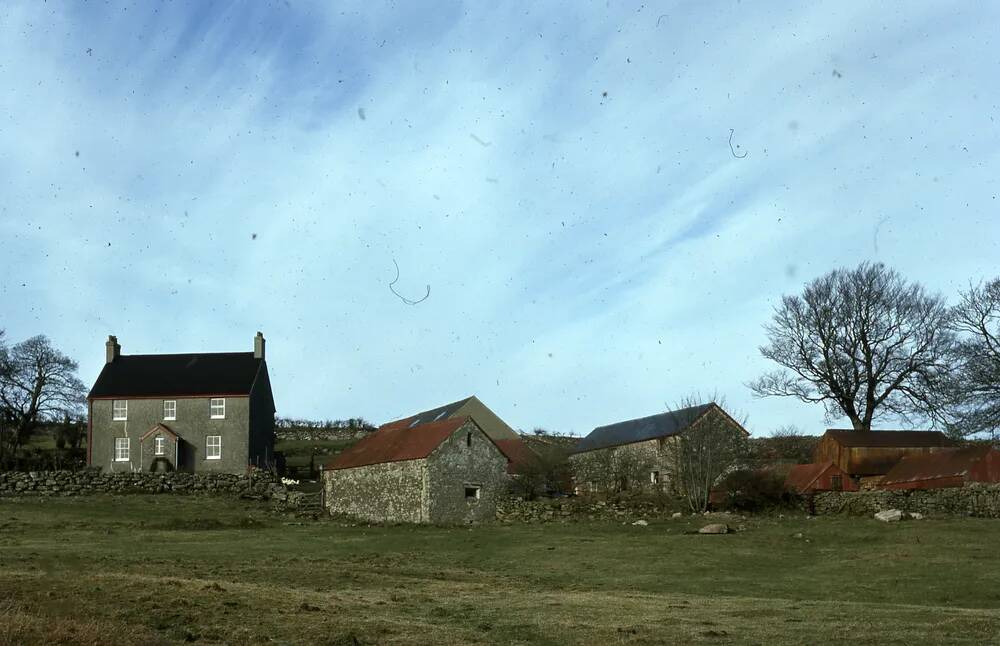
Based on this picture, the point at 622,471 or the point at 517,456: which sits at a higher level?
the point at 517,456

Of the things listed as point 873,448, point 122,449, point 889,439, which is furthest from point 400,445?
point 889,439

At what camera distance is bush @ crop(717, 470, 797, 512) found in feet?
167

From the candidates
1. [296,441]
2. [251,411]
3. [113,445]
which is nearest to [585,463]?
[251,411]

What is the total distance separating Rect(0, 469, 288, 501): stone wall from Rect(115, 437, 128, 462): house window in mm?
3517

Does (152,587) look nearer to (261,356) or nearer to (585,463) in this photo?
(585,463)

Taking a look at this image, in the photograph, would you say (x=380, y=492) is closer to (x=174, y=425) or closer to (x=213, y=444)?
(x=213, y=444)

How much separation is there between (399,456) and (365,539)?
408 inches

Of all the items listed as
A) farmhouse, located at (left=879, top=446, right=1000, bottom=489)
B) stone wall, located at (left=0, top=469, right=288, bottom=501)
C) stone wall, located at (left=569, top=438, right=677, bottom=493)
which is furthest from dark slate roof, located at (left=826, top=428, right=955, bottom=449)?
stone wall, located at (left=0, top=469, right=288, bottom=501)

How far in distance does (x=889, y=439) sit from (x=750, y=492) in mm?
16123

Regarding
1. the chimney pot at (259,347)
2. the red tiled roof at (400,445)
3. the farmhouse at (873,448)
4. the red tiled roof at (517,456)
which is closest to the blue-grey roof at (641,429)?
the red tiled roof at (517,456)

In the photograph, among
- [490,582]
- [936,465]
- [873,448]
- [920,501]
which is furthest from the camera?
[873,448]

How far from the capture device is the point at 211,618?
17.8m

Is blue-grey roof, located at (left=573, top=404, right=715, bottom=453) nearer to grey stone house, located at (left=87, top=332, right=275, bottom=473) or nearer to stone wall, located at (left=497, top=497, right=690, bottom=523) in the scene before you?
stone wall, located at (left=497, top=497, right=690, bottom=523)

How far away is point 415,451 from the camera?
5034cm
